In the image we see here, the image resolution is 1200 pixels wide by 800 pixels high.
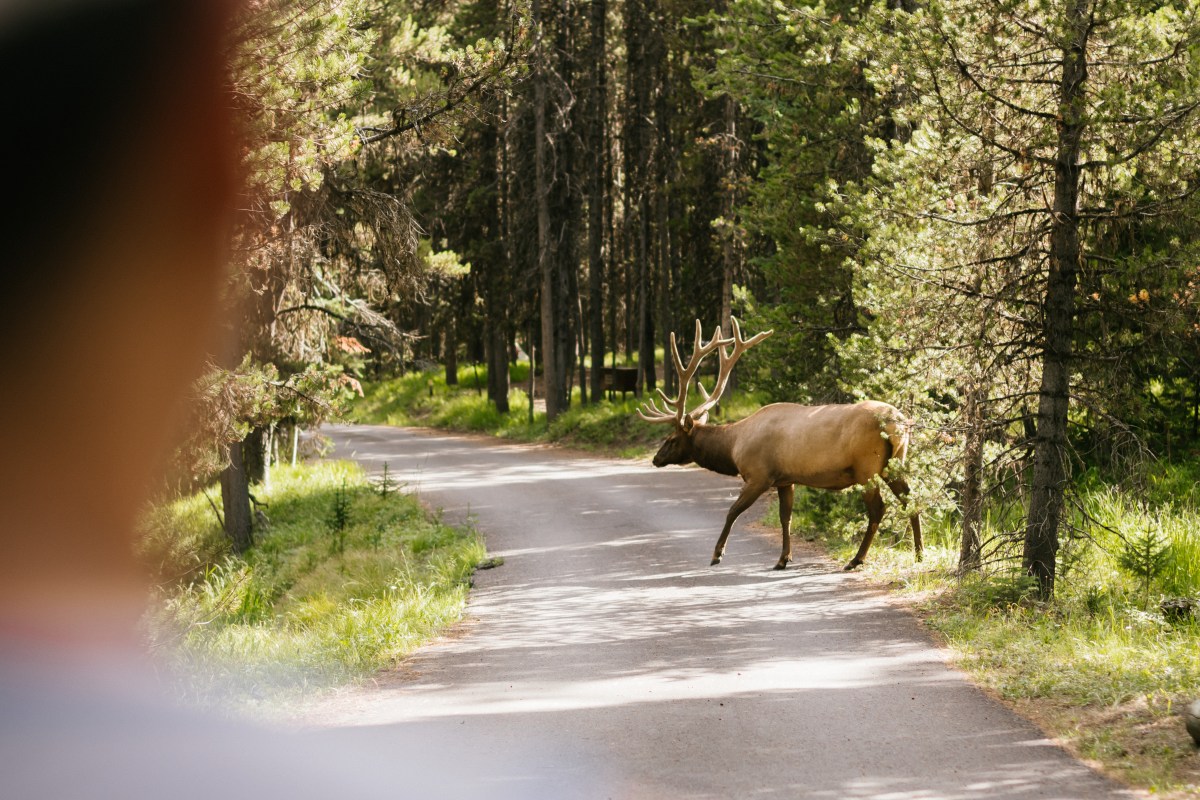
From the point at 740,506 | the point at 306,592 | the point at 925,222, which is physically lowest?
the point at 306,592

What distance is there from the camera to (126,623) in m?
8.20

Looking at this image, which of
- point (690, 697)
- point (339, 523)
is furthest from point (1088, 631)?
point (339, 523)

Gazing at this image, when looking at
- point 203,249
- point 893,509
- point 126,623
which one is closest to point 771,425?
point 893,509

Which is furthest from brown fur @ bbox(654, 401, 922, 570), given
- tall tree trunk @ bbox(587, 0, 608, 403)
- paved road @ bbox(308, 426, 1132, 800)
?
tall tree trunk @ bbox(587, 0, 608, 403)

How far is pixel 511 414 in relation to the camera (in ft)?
118

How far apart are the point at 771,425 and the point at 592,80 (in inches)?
888

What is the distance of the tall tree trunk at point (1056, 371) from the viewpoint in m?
9.35

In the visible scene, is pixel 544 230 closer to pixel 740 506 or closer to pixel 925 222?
pixel 740 506

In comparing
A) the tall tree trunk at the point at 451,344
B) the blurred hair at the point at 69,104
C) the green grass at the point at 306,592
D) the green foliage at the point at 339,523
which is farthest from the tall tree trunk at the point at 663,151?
the blurred hair at the point at 69,104

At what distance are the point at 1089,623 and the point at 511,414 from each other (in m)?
28.0

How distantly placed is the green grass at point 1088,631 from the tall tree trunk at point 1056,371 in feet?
0.84

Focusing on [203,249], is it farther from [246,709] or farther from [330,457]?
[330,457]

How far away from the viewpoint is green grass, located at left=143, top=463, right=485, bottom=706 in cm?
839

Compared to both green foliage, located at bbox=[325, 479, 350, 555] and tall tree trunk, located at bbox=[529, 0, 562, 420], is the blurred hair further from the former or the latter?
tall tree trunk, located at bbox=[529, 0, 562, 420]
